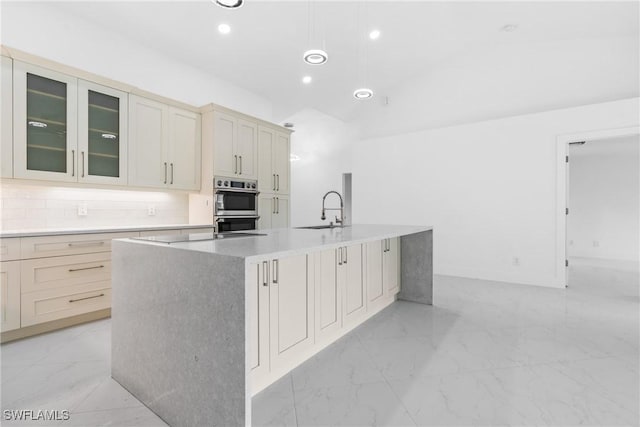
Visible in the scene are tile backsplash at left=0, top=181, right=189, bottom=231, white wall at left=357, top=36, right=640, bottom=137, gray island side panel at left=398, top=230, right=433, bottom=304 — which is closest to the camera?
tile backsplash at left=0, top=181, right=189, bottom=231

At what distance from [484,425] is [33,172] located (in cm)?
363

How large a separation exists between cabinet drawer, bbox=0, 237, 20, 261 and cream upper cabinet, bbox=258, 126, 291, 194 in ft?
8.91

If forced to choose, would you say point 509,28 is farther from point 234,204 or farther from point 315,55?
point 234,204

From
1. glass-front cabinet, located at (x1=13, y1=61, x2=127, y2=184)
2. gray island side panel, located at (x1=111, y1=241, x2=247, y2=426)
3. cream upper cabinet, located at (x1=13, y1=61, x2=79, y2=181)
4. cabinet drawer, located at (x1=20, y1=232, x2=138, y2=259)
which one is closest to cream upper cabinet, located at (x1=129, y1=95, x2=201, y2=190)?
glass-front cabinet, located at (x1=13, y1=61, x2=127, y2=184)

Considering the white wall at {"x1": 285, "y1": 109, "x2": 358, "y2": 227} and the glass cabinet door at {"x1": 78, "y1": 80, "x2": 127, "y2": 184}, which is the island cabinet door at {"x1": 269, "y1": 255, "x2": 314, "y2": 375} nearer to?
the glass cabinet door at {"x1": 78, "y1": 80, "x2": 127, "y2": 184}

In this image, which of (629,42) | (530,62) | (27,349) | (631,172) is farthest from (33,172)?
(631,172)

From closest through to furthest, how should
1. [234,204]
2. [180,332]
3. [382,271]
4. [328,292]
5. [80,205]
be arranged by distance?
[180,332] → [328,292] → [382,271] → [80,205] → [234,204]

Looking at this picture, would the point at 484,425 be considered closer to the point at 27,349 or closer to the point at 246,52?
the point at 27,349

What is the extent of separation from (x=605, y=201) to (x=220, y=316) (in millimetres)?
8576

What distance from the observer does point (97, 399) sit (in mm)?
1644

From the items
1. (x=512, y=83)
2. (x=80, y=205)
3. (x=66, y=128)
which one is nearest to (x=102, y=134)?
(x=66, y=128)

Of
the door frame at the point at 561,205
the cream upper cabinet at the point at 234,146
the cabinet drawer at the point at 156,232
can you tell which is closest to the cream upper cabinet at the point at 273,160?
the cream upper cabinet at the point at 234,146

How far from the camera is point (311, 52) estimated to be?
2.43 m

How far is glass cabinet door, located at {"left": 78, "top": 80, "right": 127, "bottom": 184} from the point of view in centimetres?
295
